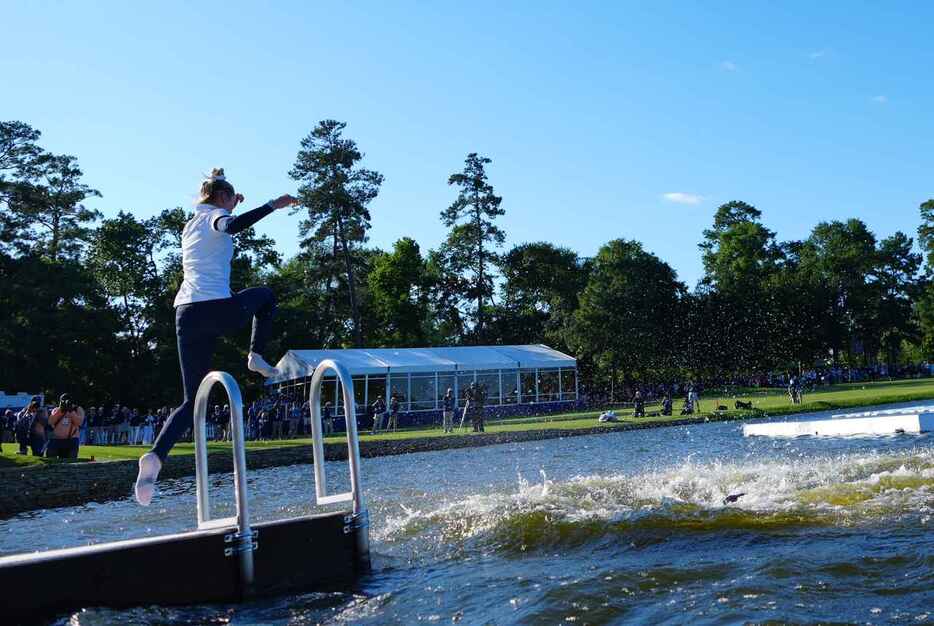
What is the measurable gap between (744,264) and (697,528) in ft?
276

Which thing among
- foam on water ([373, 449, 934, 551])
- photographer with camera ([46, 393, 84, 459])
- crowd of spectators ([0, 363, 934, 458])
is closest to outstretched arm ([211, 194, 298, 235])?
foam on water ([373, 449, 934, 551])

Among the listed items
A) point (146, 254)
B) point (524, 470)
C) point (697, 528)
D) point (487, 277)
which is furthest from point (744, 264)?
point (697, 528)

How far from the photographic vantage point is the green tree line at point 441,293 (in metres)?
52.4

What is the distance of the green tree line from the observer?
52438 mm

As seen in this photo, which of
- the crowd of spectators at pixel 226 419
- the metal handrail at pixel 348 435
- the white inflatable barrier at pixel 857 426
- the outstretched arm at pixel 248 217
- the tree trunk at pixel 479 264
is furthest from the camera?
the tree trunk at pixel 479 264

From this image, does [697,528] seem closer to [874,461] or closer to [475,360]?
[874,461]

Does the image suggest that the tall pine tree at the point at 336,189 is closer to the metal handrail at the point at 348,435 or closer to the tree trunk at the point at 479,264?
the tree trunk at the point at 479,264

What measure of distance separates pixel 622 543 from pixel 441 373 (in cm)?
4256

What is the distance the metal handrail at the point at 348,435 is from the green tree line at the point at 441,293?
45.3 meters

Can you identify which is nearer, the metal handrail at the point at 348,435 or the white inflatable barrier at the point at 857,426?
the metal handrail at the point at 348,435

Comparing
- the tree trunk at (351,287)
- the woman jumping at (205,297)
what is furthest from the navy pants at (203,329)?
the tree trunk at (351,287)

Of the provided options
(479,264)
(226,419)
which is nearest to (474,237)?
(479,264)

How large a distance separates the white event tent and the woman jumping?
1531 inches

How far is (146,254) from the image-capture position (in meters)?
61.5
